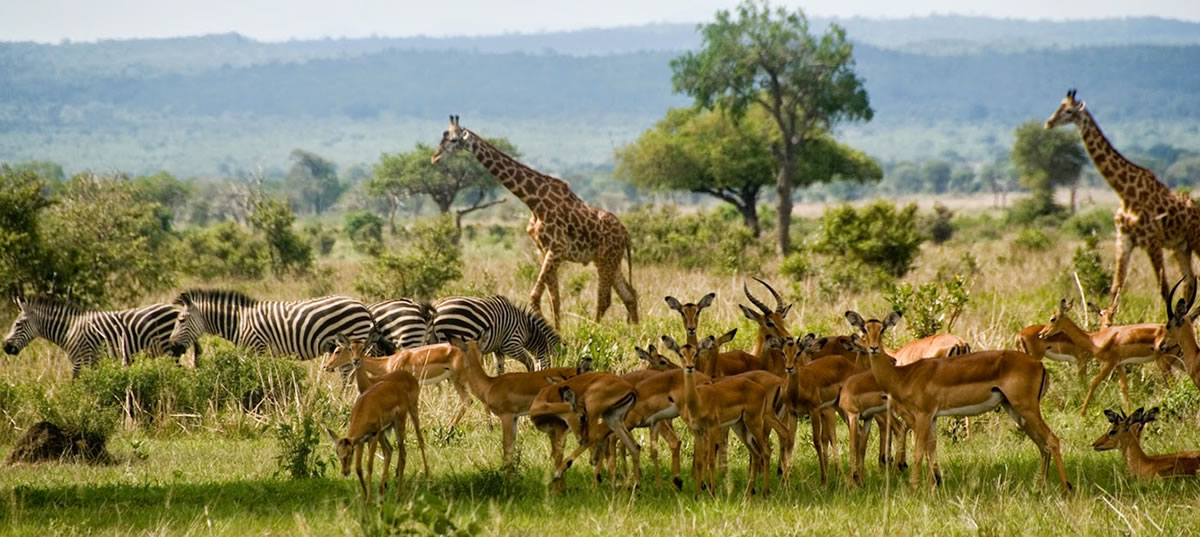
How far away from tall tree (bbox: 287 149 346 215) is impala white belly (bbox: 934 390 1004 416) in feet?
400

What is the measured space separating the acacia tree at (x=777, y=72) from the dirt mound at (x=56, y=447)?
3416cm

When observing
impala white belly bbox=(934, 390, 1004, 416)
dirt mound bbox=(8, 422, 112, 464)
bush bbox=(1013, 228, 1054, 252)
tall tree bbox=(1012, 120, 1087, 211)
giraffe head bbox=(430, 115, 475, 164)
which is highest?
giraffe head bbox=(430, 115, 475, 164)

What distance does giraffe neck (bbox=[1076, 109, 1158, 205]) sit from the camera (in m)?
17.8

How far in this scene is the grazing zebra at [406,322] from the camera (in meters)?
13.4

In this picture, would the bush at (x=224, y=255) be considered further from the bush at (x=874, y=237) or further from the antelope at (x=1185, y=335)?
the antelope at (x=1185, y=335)

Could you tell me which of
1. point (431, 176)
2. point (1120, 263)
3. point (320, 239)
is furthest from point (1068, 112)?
point (431, 176)

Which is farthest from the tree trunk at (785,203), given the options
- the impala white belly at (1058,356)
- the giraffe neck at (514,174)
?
the impala white belly at (1058,356)

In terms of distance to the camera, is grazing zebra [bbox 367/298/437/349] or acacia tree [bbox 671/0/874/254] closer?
grazing zebra [bbox 367/298/437/349]

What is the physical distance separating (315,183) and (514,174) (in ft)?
378

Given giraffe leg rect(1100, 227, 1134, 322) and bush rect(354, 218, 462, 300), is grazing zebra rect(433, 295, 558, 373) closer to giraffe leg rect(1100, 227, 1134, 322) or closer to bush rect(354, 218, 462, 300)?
bush rect(354, 218, 462, 300)

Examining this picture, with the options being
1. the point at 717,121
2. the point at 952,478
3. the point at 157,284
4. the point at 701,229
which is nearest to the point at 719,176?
the point at 717,121

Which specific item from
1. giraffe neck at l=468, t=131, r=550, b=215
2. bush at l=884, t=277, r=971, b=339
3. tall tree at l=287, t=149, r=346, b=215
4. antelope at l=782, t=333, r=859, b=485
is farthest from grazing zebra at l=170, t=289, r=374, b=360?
tall tree at l=287, t=149, r=346, b=215

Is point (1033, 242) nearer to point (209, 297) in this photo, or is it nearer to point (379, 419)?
point (209, 297)

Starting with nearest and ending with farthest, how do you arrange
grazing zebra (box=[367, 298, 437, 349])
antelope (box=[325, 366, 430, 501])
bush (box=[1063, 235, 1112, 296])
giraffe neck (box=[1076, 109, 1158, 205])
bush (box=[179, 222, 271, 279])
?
1. antelope (box=[325, 366, 430, 501])
2. grazing zebra (box=[367, 298, 437, 349])
3. giraffe neck (box=[1076, 109, 1158, 205])
4. bush (box=[1063, 235, 1112, 296])
5. bush (box=[179, 222, 271, 279])
